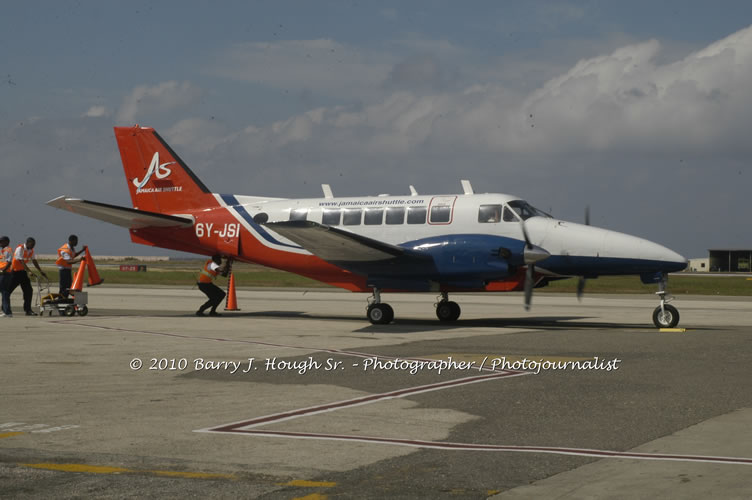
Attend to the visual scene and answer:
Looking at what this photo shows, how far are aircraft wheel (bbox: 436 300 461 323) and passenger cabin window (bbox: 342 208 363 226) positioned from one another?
3.28 meters

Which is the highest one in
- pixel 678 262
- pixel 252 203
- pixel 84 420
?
pixel 252 203

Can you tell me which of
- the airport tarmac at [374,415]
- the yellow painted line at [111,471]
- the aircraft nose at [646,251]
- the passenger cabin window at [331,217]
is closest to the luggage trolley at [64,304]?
the airport tarmac at [374,415]

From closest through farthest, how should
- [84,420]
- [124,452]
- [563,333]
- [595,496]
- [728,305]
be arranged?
[595,496]
[124,452]
[84,420]
[563,333]
[728,305]

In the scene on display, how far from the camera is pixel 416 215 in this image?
2166cm

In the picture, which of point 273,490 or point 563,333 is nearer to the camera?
point 273,490

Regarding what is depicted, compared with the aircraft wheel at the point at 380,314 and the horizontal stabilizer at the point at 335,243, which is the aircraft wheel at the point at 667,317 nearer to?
the horizontal stabilizer at the point at 335,243

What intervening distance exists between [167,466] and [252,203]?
1842cm

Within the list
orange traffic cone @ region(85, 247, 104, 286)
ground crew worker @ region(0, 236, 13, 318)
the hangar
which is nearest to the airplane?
orange traffic cone @ region(85, 247, 104, 286)

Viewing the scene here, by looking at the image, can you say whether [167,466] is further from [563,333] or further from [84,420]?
[563,333]

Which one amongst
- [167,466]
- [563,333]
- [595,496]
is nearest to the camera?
[595,496]

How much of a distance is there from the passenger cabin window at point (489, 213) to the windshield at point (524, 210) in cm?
→ 37

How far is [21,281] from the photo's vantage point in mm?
22922

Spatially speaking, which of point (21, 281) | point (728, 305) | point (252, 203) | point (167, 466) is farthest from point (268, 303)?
point (167, 466)

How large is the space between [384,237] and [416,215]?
3.51ft
